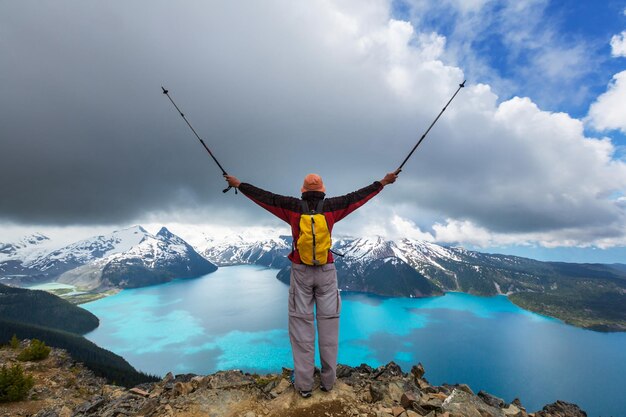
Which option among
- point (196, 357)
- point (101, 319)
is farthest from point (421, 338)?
point (101, 319)

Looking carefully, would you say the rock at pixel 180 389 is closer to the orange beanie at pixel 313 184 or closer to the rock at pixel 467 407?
the orange beanie at pixel 313 184

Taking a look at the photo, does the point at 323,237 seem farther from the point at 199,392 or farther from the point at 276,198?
the point at 199,392

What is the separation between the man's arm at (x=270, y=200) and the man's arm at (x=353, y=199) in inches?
29.1

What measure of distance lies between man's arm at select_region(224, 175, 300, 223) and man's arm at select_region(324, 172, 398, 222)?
0.74 m

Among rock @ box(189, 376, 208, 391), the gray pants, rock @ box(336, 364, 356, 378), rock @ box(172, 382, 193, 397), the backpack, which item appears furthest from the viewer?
rock @ box(336, 364, 356, 378)

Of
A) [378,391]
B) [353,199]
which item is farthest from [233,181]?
[378,391]

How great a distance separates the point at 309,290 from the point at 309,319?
0.60m

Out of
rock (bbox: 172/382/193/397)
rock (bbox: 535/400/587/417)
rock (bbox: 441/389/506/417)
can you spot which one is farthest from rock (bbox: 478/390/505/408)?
rock (bbox: 172/382/193/397)

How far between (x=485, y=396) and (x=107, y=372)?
266ft

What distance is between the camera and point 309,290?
5973 millimetres

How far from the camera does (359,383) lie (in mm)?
7031

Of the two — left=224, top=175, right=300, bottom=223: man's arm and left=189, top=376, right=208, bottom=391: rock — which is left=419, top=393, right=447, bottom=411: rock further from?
left=189, top=376, right=208, bottom=391: rock

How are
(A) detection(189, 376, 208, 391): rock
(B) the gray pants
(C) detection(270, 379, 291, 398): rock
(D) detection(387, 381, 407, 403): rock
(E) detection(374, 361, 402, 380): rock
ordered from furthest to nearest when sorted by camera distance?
(E) detection(374, 361, 402, 380): rock → (A) detection(189, 376, 208, 391): rock → (D) detection(387, 381, 407, 403): rock → (C) detection(270, 379, 291, 398): rock → (B) the gray pants

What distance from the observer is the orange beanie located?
606 centimetres
